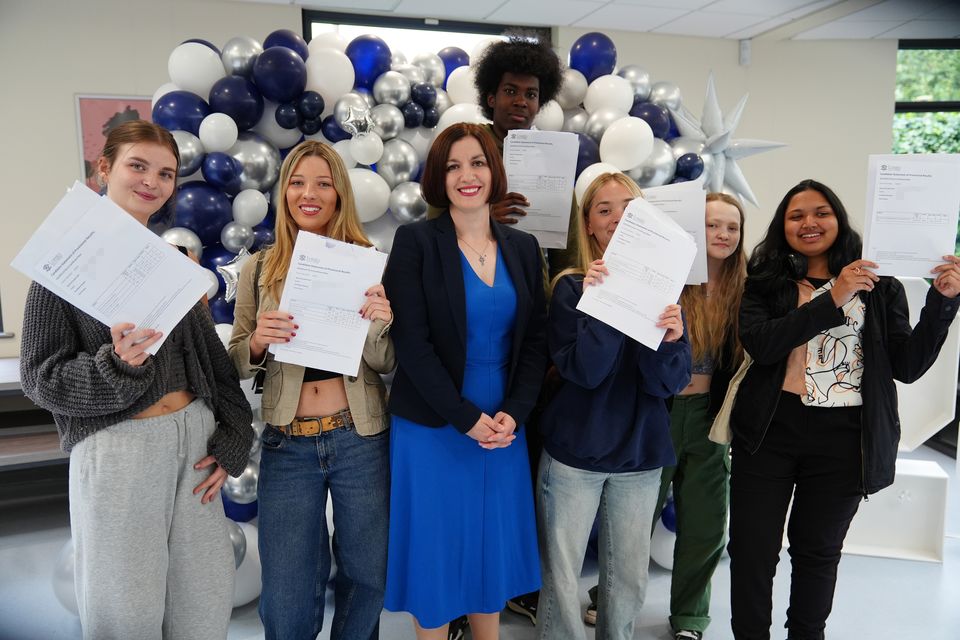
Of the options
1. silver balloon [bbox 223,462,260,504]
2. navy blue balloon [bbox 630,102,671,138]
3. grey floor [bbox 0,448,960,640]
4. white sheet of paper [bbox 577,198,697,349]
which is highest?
navy blue balloon [bbox 630,102,671,138]

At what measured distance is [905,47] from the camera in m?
6.78

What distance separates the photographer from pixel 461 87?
3.27 metres

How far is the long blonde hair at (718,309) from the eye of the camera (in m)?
2.33

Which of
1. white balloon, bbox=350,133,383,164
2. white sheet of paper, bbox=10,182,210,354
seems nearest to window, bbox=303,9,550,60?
white balloon, bbox=350,133,383,164

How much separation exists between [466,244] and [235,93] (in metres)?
1.59

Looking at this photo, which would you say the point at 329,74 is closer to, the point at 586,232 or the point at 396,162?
the point at 396,162

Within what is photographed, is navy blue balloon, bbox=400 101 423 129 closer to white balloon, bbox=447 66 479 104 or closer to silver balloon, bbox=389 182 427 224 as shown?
white balloon, bbox=447 66 479 104

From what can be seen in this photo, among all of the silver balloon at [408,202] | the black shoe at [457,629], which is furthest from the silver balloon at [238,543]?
the silver balloon at [408,202]

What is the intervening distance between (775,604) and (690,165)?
7.04ft

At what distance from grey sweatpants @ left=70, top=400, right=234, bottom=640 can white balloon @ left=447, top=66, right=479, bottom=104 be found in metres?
2.17

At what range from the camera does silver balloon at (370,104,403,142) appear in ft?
10.1

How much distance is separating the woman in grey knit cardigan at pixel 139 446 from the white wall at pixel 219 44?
415cm

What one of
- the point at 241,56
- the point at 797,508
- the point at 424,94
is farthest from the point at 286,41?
the point at 797,508

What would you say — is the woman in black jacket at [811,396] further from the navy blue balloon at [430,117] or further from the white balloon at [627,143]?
the navy blue balloon at [430,117]
